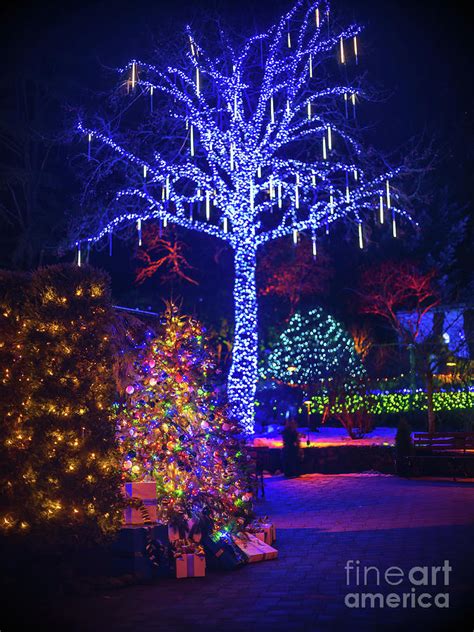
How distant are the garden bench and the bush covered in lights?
10.6m

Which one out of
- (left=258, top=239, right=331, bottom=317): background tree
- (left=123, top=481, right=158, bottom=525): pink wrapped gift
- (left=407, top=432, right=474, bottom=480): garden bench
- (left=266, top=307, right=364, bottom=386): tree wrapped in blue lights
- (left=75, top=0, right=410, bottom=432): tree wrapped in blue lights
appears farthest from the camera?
(left=258, top=239, right=331, bottom=317): background tree

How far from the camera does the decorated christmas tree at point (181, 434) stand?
28.5 feet

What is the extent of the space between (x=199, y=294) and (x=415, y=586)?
83.7ft

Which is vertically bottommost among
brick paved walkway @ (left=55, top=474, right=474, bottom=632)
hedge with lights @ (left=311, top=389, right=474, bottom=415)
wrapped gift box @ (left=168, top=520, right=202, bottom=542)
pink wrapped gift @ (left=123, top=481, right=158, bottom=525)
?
brick paved walkway @ (left=55, top=474, right=474, bottom=632)

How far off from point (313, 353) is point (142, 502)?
19.5 meters

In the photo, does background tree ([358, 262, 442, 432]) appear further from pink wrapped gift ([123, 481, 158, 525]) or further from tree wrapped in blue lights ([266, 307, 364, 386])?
pink wrapped gift ([123, 481, 158, 525])

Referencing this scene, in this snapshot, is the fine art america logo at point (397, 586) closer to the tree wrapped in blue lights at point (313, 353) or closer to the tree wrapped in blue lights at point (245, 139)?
the tree wrapped in blue lights at point (245, 139)

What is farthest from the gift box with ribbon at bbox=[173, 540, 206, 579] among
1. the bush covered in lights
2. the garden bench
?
the garden bench

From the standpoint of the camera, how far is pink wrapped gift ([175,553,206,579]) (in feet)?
26.4

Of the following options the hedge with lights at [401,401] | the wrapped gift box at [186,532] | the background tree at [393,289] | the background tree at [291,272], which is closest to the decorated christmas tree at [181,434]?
the wrapped gift box at [186,532]

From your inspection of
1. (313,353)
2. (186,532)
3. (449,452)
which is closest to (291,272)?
(313,353)

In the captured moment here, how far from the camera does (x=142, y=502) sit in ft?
27.3

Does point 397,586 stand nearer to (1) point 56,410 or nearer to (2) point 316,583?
(2) point 316,583

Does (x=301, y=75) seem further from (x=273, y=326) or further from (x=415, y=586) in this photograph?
(x=415, y=586)
